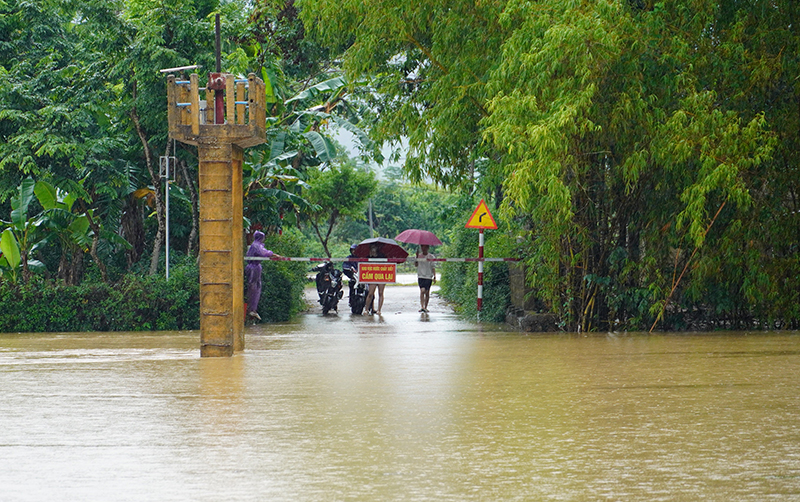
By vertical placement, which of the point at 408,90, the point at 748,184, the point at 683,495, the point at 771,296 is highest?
the point at 408,90

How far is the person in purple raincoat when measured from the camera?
18719mm

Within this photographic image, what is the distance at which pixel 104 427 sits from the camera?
7.68 m

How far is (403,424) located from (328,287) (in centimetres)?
1516

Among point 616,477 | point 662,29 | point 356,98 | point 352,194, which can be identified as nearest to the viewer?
point 616,477

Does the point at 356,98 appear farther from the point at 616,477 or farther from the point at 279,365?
the point at 616,477

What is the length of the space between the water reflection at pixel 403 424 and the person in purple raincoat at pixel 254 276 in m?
5.13

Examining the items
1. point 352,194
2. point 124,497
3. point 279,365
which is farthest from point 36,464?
point 352,194

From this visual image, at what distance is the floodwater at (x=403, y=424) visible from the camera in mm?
5961

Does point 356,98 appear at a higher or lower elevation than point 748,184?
higher

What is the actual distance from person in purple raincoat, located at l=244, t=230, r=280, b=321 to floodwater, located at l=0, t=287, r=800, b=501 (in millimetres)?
5057

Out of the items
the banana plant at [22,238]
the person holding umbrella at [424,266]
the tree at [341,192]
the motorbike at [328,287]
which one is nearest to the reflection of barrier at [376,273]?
the person holding umbrella at [424,266]

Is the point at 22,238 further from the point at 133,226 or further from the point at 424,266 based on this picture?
the point at 424,266

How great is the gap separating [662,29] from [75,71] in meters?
11.0

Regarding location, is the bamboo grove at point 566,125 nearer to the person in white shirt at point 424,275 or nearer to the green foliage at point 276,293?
the green foliage at point 276,293
